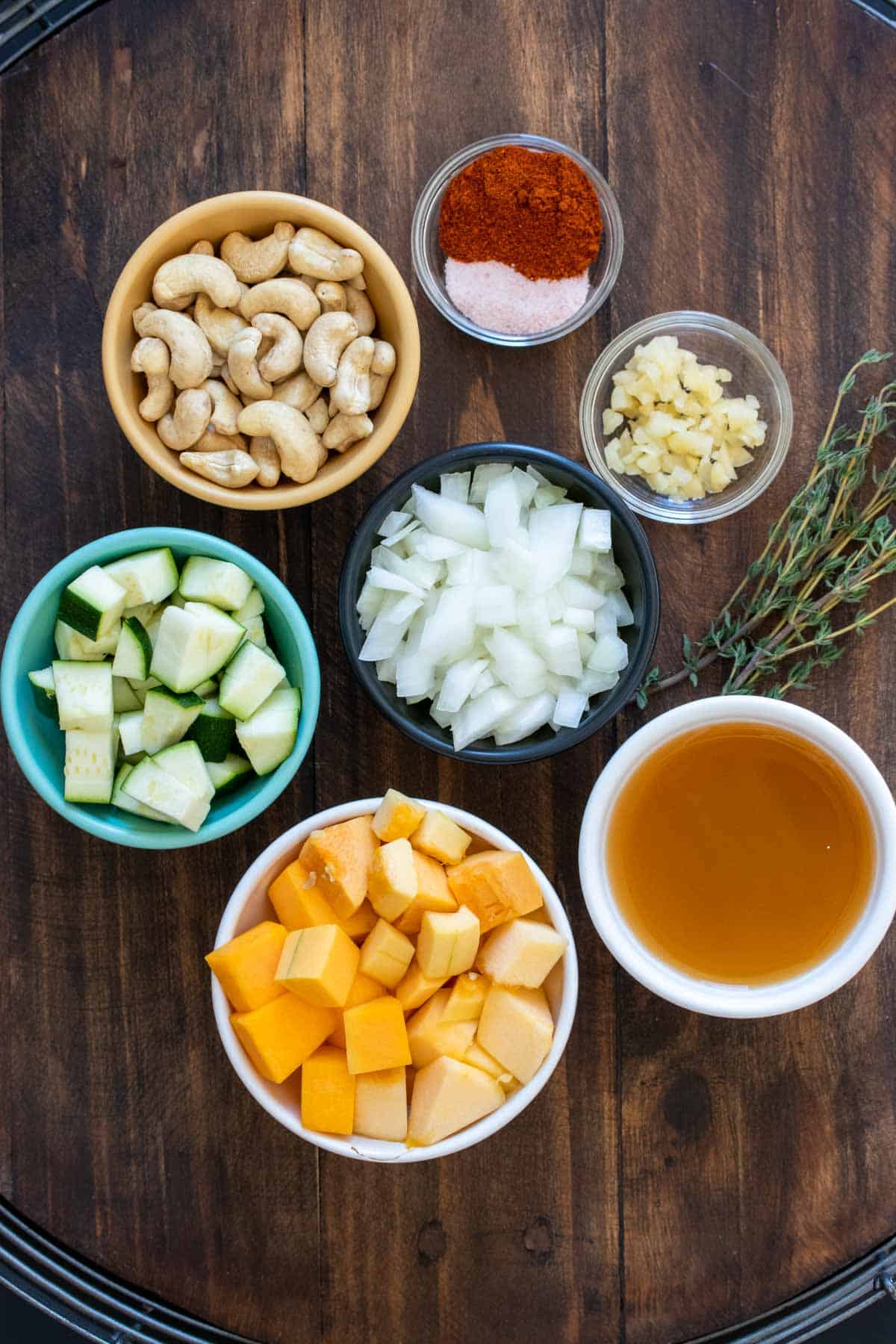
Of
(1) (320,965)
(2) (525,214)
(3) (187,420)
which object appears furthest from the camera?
(2) (525,214)

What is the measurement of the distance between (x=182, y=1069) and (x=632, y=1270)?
0.65 metres

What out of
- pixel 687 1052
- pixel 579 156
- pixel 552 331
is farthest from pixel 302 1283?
pixel 579 156

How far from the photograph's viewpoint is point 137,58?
139cm

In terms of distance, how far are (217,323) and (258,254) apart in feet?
0.31

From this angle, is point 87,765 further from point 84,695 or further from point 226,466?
point 226,466

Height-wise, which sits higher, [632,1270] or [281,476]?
[281,476]

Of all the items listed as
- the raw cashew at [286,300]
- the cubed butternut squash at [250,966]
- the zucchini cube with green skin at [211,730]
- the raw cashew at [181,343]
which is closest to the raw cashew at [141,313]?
the raw cashew at [181,343]

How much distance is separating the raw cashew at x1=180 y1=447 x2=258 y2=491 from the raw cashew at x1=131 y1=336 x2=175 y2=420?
0.07 m

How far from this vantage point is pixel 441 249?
55.4 inches

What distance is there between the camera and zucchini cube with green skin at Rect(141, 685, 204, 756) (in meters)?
1.20

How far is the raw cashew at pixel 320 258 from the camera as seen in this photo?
125 centimetres

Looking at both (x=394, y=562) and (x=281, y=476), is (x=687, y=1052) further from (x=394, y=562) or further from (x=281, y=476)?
(x=281, y=476)

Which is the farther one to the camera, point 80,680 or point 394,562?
point 394,562

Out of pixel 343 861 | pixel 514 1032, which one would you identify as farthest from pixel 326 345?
pixel 514 1032
